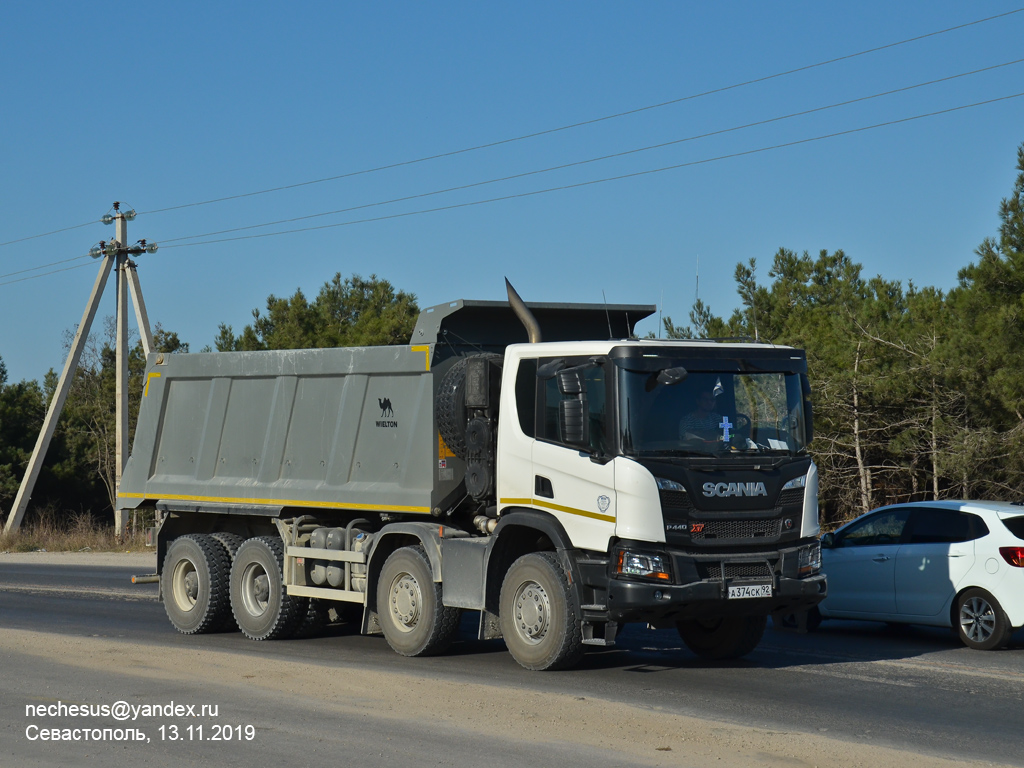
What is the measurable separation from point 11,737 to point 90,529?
2956 cm

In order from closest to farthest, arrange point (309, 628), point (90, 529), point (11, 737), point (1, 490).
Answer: point (11, 737)
point (309, 628)
point (90, 529)
point (1, 490)

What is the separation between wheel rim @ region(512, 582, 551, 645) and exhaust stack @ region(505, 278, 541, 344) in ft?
8.11

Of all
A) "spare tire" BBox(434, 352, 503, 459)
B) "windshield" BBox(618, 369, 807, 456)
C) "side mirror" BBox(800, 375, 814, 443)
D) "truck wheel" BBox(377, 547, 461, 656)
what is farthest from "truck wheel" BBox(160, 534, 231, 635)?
"side mirror" BBox(800, 375, 814, 443)

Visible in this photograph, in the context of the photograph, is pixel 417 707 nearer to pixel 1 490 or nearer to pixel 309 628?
pixel 309 628

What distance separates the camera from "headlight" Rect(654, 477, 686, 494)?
31.5ft

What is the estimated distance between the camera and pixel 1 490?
1912 inches

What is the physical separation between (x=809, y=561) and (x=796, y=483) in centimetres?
70

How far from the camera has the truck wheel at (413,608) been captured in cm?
1125

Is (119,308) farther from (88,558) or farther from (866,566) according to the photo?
(866,566)

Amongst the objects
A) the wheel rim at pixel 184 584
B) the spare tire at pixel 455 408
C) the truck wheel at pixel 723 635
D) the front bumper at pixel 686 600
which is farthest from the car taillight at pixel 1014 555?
the wheel rim at pixel 184 584

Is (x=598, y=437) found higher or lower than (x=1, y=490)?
lower

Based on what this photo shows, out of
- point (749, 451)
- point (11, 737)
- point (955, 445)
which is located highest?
point (955, 445)

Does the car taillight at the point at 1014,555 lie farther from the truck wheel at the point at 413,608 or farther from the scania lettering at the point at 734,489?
the truck wheel at the point at 413,608

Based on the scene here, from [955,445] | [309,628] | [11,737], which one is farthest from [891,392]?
[11,737]
